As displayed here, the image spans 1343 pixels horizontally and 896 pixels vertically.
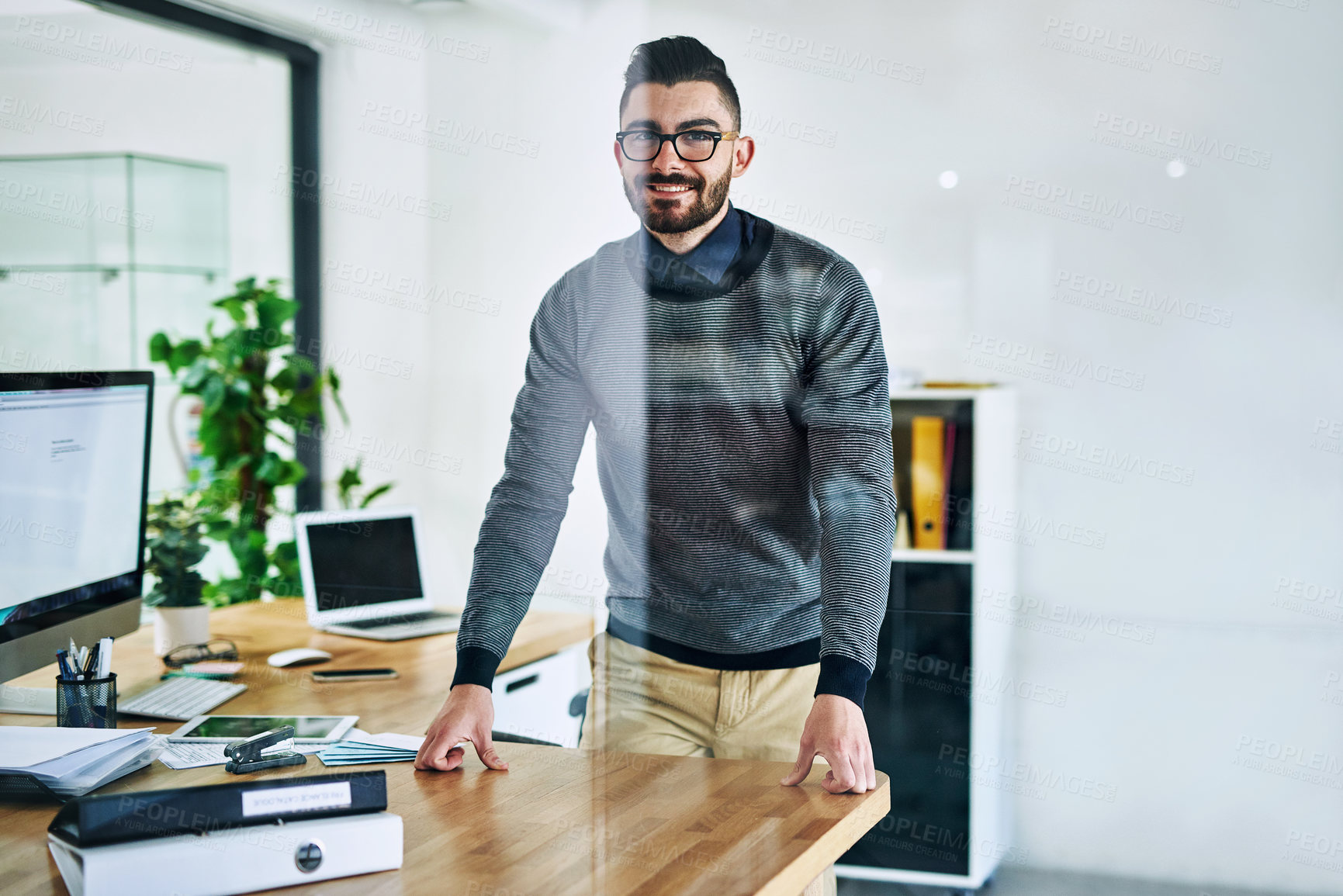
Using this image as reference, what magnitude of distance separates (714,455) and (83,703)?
0.95 m

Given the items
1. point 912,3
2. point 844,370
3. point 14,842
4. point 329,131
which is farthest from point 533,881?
point 329,131

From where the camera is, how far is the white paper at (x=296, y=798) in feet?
3.35

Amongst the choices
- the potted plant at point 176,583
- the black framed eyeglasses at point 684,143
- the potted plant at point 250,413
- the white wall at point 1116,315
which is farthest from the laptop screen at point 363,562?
the black framed eyeglasses at point 684,143

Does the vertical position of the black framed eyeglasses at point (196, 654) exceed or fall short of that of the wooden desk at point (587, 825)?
it falls short

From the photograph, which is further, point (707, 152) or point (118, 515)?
point (118, 515)

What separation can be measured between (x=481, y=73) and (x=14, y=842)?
1397 mm

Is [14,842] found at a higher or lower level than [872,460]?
lower

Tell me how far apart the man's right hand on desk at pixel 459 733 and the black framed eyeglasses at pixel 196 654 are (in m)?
0.83

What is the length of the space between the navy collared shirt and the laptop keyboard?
97 cm

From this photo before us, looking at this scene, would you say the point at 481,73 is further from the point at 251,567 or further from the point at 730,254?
the point at 251,567

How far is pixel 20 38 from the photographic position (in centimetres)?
258

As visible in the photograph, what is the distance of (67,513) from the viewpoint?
1712 mm

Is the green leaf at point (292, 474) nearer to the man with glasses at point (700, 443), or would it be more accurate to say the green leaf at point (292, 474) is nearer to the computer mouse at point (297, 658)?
the computer mouse at point (297, 658)

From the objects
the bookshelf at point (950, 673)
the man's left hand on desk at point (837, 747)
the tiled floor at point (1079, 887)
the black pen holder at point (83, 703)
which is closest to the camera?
the man's left hand on desk at point (837, 747)
